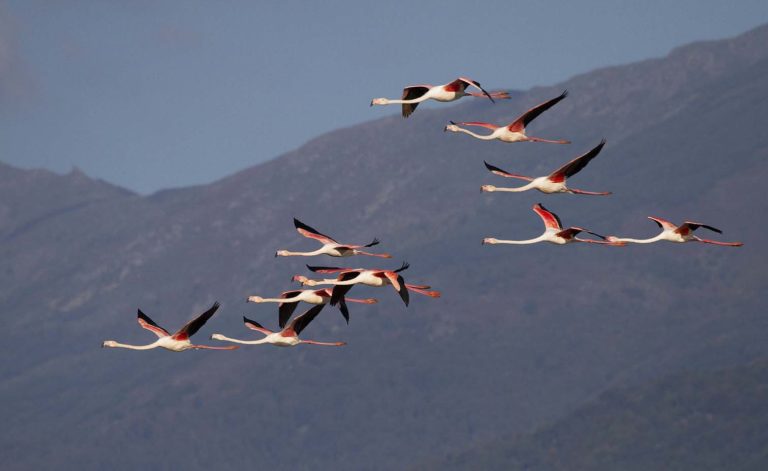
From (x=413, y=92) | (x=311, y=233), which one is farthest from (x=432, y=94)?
(x=311, y=233)

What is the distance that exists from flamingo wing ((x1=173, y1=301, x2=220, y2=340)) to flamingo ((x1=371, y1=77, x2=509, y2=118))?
29.1ft

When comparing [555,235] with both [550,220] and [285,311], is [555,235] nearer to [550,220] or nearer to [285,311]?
[550,220]

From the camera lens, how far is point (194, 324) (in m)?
45.2

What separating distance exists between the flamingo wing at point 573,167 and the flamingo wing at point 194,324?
10.00m

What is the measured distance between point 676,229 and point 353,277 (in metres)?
9.17

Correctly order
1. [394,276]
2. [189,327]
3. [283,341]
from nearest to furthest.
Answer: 1. [394,276]
2. [189,327]
3. [283,341]

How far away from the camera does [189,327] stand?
4538cm

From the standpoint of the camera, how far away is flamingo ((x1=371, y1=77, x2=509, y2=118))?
4653 centimetres

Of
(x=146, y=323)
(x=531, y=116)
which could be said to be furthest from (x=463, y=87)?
(x=146, y=323)

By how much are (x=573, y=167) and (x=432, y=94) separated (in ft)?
15.6

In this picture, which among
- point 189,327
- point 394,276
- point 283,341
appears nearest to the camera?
point 394,276

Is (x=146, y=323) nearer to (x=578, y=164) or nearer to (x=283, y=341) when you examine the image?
(x=283, y=341)

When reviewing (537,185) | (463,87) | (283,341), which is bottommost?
(283,341)

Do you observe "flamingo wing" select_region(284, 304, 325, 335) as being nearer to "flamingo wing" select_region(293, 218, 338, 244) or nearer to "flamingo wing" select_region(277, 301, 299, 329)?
"flamingo wing" select_region(277, 301, 299, 329)
